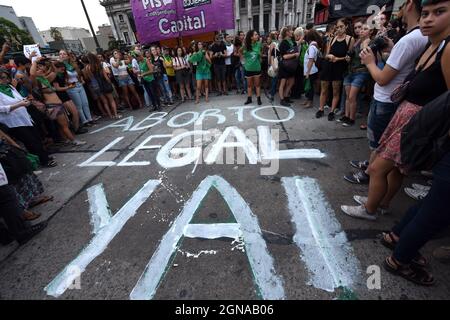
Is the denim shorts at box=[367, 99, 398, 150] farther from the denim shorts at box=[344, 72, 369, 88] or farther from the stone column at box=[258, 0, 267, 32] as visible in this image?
the stone column at box=[258, 0, 267, 32]

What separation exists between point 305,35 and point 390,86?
3.94 m

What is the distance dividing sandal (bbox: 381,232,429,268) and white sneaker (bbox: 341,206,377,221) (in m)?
0.23

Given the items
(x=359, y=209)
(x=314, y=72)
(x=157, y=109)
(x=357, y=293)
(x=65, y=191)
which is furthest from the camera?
(x=157, y=109)

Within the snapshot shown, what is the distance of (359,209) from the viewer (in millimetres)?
2199

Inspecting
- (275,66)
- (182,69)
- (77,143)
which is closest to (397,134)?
(275,66)

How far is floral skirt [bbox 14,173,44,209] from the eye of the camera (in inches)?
111

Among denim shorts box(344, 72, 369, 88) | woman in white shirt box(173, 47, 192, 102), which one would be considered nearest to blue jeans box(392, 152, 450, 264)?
denim shorts box(344, 72, 369, 88)

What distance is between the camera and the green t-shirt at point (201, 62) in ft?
21.2

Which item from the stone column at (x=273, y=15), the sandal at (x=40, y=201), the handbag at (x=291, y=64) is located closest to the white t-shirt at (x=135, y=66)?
the handbag at (x=291, y=64)

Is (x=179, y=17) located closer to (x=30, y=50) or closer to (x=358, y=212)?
(x=30, y=50)

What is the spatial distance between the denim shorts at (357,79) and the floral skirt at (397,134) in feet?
7.41

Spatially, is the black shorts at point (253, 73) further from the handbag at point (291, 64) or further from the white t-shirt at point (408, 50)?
the white t-shirt at point (408, 50)

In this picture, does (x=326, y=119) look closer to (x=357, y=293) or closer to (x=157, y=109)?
(x=357, y=293)
